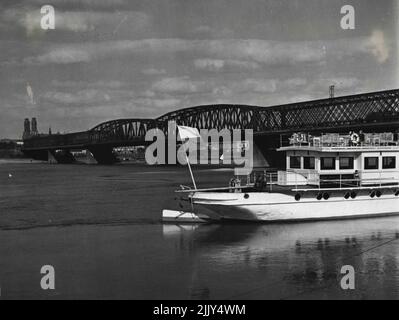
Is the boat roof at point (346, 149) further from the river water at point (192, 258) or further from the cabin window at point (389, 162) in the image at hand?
the river water at point (192, 258)

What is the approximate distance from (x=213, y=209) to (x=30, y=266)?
1394cm

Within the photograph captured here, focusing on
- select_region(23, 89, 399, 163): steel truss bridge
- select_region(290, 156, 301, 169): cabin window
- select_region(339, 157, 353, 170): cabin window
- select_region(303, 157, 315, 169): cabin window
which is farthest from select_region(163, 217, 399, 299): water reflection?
select_region(23, 89, 399, 163): steel truss bridge

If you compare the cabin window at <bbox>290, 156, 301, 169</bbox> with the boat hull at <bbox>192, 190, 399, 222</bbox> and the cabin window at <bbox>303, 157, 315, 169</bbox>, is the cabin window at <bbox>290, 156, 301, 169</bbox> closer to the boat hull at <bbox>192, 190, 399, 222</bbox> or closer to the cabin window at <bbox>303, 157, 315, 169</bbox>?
the cabin window at <bbox>303, 157, 315, 169</bbox>

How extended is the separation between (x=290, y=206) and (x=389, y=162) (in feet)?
27.8

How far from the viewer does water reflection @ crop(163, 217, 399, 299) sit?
78.5 feet

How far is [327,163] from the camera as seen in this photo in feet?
133

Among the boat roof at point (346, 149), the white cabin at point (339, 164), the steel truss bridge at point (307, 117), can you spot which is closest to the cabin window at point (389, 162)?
the white cabin at point (339, 164)

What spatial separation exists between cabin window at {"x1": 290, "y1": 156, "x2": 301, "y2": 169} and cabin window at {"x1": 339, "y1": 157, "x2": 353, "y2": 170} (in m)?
2.85

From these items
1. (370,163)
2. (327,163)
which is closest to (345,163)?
(327,163)

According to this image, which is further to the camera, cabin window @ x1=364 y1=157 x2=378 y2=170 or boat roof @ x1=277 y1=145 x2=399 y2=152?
cabin window @ x1=364 y1=157 x2=378 y2=170

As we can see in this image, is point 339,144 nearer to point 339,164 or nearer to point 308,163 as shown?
point 339,164

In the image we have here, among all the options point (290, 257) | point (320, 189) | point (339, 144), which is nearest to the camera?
point (290, 257)

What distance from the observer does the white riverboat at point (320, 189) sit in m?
38.6

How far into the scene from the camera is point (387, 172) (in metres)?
41.8
